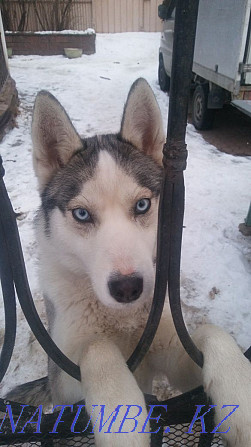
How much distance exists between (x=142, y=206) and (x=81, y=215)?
30 cm

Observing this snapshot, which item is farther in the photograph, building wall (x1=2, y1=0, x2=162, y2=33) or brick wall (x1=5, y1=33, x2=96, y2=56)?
building wall (x1=2, y1=0, x2=162, y2=33)

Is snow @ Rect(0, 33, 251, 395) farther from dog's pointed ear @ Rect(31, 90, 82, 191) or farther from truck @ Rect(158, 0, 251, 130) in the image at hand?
dog's pointed ear @ Rect(31, 90, 82, 191)

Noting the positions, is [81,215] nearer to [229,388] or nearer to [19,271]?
[19,271]

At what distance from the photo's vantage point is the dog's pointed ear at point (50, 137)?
1.65 m

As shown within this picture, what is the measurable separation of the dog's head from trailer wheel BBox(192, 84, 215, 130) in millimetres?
6043

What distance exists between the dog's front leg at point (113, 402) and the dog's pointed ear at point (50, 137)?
3.42 ft

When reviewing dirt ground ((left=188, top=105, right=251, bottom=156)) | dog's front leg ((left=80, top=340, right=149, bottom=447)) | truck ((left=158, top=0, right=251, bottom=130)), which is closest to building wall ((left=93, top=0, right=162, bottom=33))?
dirt ground ((left=188, top=105, right=251, bottom=156))

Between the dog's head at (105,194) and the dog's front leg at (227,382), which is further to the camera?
the dog's head at (105,194)

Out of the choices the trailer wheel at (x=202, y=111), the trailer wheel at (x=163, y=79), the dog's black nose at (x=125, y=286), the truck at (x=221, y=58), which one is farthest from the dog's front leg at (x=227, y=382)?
the trailer wheel at (x=163, y=79)

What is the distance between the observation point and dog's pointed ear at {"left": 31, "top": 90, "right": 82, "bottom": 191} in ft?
5.41

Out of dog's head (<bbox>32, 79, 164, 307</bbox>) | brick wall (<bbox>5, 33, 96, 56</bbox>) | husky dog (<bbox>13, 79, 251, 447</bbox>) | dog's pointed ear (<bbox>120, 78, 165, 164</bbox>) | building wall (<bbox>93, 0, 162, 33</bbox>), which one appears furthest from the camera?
building wall (<bbox>93, 0, 162, 33</bbox>)

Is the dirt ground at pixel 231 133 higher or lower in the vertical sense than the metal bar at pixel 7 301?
lower

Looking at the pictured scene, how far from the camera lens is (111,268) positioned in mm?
1413

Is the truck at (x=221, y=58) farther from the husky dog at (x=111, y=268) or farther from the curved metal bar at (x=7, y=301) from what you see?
the curved metal bar at (x=7, y=301)
